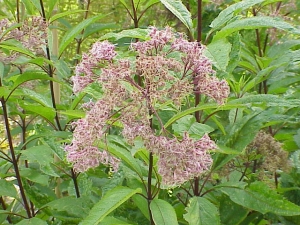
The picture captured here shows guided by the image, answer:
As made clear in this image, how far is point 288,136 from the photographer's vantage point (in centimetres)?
144

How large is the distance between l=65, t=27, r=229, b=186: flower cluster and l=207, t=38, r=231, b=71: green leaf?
7 cm

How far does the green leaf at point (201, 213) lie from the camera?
3.22 ft

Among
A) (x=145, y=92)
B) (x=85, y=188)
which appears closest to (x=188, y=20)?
(x=145, y=92)

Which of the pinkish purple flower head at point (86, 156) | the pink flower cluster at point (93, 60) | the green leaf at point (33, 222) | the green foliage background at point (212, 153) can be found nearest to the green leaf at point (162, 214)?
the green foliage background at point (212, 153)

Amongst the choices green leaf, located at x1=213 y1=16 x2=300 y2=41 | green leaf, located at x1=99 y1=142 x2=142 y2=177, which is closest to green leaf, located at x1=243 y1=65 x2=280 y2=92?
green leaf, located at x1=213 y1=16 x2=300 y2=41

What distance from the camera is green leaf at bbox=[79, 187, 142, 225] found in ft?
2.77

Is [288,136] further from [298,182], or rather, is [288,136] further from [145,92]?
[145,92]

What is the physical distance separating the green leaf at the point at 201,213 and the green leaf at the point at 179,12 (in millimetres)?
383

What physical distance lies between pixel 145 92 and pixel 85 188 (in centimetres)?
57

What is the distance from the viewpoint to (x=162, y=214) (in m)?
0.91

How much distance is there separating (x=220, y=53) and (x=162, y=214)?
1.12 feet

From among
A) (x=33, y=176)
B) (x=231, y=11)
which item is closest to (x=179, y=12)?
(x=231, y=11)

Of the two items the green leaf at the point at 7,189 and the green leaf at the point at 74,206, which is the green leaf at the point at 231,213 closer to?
the green leaf at the point at 74,206

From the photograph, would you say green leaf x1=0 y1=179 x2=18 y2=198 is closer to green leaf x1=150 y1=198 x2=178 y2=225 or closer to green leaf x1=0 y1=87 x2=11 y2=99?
green leaf x1=0 y1=87 x2=11 y2=99
